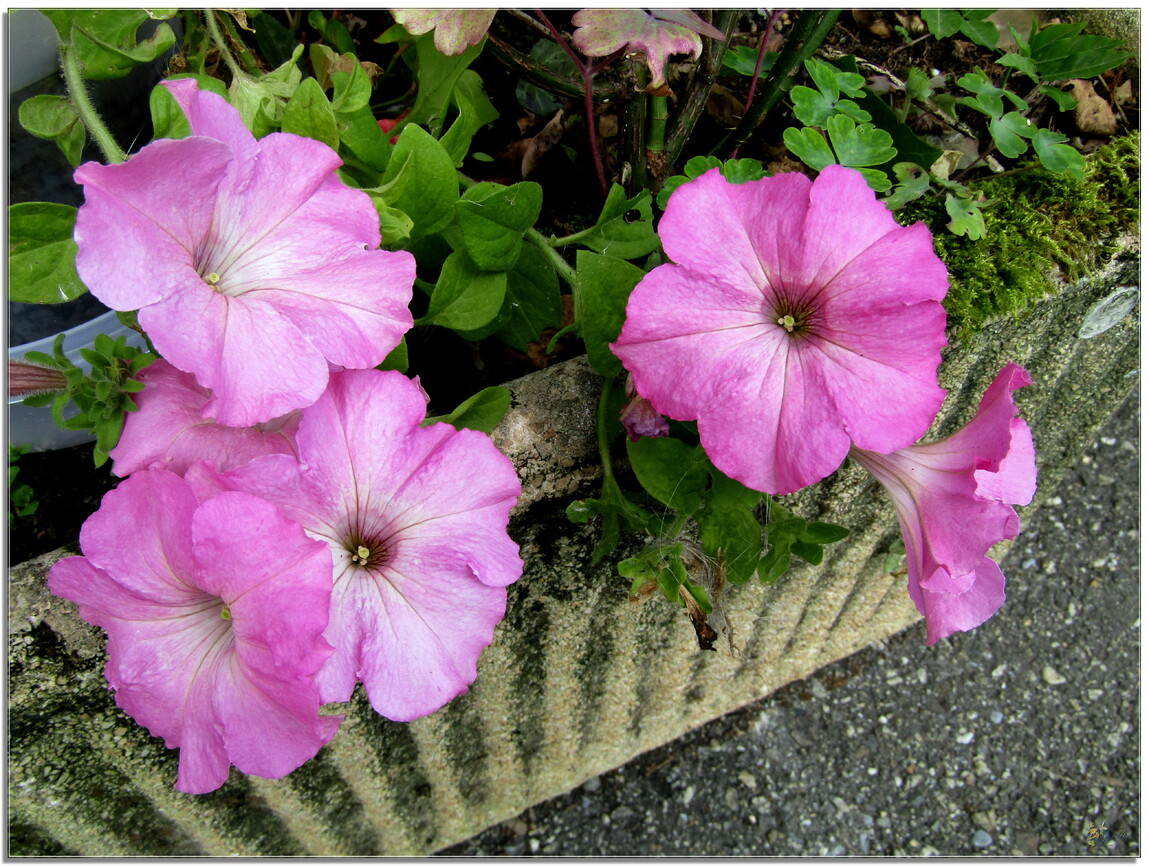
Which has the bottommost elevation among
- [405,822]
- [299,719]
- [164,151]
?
[405,822]

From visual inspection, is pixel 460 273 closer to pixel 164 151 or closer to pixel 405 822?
pixel 164 151

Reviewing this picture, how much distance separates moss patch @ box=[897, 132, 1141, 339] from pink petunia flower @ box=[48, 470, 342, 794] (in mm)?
813

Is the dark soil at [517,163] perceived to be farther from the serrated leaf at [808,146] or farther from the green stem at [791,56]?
the serrated leaf at [808,146]

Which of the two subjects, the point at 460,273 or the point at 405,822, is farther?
the point at 405,822

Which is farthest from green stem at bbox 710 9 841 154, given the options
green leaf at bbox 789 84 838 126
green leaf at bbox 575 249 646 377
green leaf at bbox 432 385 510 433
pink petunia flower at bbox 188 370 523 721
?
pink petunia flower at bbox 188 370 523 721

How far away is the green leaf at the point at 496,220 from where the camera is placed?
839 millimetres

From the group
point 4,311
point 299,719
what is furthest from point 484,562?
point 4,311

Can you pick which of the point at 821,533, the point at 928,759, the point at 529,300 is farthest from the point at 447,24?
the point at 928,759

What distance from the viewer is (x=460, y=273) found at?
0.88 meters

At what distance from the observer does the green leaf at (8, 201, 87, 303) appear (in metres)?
0.75

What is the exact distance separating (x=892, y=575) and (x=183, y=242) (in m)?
1.26

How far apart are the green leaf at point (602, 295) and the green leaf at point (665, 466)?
0.32 feet

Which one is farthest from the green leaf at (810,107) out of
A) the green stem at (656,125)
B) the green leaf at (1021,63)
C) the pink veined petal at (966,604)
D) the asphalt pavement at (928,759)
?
the asphalt pavement at (928,759)

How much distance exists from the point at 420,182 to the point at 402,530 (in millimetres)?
322
